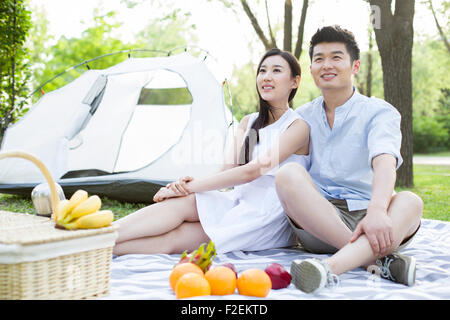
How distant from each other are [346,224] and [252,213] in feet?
1.44

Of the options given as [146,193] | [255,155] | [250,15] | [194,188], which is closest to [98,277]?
[194,188]

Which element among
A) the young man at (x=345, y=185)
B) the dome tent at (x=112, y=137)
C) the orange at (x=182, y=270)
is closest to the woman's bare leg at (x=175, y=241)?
the young man at (x=345, y=185)

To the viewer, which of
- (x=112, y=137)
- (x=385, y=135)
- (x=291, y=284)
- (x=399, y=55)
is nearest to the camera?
(x=291, y=284)

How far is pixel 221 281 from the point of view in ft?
4.66

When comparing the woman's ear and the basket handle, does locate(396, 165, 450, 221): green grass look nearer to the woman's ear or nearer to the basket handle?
the woman's ear

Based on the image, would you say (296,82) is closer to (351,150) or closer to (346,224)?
(351,150)

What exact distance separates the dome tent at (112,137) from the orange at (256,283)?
7.36ft

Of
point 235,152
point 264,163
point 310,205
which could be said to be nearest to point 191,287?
point 310,205

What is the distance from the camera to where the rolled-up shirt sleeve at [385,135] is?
166 cm

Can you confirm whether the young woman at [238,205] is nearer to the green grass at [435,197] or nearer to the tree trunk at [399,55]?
the green grass at [435,197]

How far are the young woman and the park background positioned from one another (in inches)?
16.4

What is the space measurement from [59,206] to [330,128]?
118 cm

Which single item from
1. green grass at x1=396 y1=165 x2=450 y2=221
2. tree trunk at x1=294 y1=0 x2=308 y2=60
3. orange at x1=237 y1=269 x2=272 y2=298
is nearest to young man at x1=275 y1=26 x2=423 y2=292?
orange at x1=237 y1=269 x2=272 y2=298

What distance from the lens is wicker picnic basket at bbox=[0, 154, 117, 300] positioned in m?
1.21
